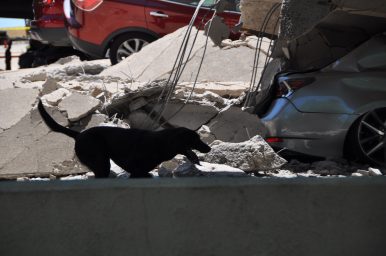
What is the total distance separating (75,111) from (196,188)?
457 centimetres

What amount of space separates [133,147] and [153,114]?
237 centimetres

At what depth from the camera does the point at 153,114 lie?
745 centimetres

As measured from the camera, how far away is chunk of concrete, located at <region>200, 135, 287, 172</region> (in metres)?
6.04

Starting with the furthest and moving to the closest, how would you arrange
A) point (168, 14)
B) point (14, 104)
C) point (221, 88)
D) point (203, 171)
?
point (168, 14), point (221, 88), point (14, 104), point (203, 171)

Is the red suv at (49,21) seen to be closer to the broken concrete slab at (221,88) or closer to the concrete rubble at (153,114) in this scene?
the concrete rubble at (153,114)

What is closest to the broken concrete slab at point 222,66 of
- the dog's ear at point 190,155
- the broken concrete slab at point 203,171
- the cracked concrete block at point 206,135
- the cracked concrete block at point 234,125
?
the cracked concrete block at point 234,125

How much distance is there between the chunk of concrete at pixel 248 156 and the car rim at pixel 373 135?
89 cm

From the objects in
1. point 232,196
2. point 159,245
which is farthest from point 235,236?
point 159,245

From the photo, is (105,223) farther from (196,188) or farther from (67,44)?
(67,44)

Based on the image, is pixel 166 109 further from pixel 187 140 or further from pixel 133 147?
pixel 187 140

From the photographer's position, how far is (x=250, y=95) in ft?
23.7

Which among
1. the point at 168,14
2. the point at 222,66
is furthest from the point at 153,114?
the point at 168,14

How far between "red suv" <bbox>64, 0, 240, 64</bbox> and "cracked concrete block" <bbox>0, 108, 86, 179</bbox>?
415 cm

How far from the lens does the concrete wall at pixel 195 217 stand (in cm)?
315
